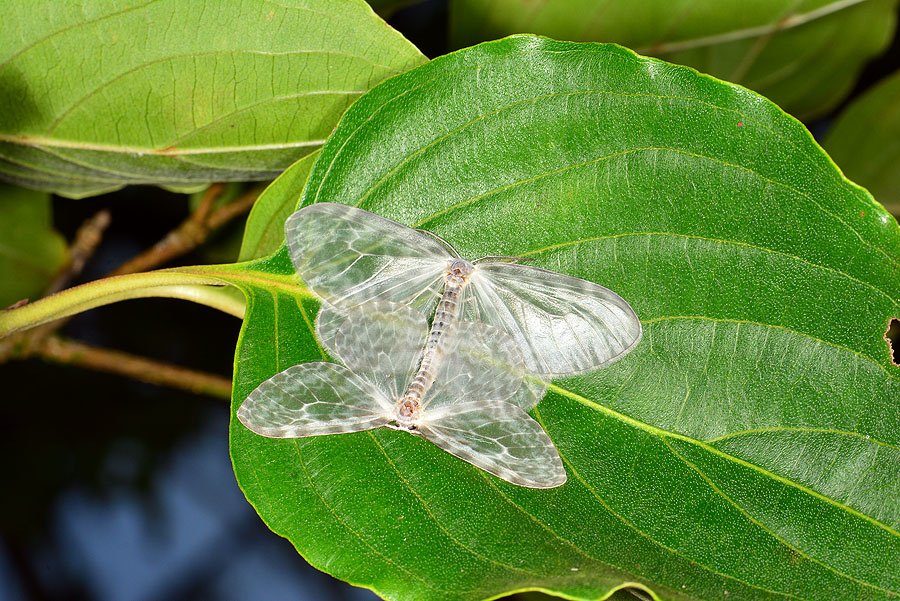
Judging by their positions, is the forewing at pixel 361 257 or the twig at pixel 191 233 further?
the twig at pixel 191 233

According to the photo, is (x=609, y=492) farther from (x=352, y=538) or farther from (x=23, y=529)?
(x=23, y=529)

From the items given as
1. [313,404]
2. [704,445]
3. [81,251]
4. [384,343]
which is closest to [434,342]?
[384,343]

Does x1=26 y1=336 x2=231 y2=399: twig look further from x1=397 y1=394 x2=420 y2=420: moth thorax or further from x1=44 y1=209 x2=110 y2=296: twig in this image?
x1=397 y1=394 x2=420 y2=420: moth thorax

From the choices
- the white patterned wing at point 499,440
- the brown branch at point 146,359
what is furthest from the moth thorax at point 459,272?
the brown branch at point 146,359

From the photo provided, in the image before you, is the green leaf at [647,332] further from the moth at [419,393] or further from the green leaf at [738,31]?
the green leaf at [738,31]

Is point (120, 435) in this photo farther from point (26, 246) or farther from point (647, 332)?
point (647, 332)

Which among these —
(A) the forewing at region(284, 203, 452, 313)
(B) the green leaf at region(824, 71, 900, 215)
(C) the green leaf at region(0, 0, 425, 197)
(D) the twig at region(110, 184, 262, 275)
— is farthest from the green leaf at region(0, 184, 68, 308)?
(B) the green leaf at region(824, 71, 900, 215)

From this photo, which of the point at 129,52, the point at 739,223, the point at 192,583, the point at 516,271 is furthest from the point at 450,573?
the point at 192,583
